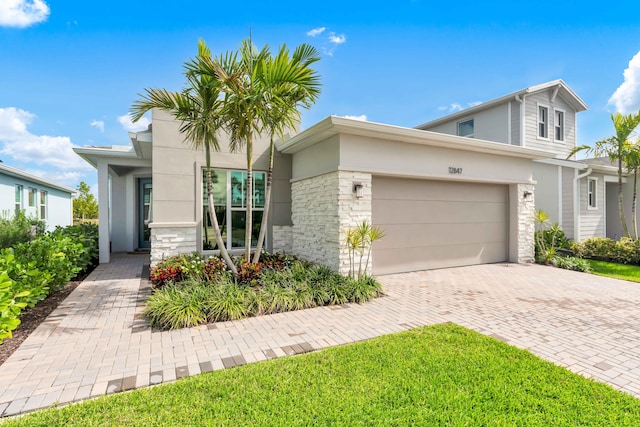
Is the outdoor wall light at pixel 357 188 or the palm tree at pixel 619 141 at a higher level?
the palm tree at pixel 619 141

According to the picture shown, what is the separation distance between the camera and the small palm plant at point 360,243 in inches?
267

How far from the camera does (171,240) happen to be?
26.4ft

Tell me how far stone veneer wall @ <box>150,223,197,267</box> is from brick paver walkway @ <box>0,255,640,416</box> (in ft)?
3.42

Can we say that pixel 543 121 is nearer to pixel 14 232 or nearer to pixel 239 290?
pixel 239 290

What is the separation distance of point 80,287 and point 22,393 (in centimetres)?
486

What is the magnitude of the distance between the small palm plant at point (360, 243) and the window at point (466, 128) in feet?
38.0

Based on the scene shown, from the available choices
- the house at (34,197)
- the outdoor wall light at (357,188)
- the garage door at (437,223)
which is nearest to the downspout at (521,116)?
the garage door at (437,223)

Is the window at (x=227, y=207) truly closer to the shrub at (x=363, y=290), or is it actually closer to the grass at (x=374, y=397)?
the shrub at (x=363, y=290)

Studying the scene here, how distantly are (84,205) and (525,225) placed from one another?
35.5 metres

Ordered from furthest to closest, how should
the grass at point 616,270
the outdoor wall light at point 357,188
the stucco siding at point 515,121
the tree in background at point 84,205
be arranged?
1. the tree in background at point 84,205
2. the stucco siding at point 515,121
3. the grass at point 616,270
4. the outdoor wall light at point 357,188

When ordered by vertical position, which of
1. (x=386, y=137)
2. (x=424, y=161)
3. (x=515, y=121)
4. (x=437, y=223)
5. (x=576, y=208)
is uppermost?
(x=515, y=121)

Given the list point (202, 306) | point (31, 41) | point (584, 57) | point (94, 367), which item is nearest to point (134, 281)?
point (202, 306)

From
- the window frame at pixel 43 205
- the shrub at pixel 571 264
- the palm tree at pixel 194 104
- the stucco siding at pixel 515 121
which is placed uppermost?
the stucco siding at pixel 515 121

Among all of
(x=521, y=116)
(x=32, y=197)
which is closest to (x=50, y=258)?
(x=32, y=197)
